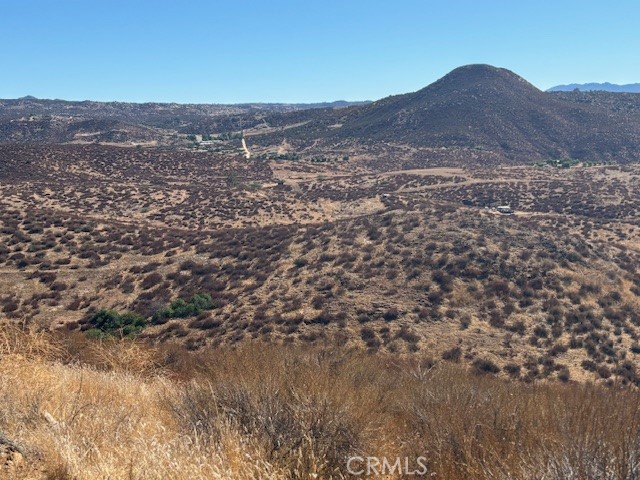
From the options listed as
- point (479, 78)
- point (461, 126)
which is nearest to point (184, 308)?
point (461, 126)

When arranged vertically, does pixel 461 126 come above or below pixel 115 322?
above

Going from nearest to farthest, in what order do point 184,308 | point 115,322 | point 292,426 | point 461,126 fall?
point 292,426 → point 115,322 → point 184,308 → point 461,126

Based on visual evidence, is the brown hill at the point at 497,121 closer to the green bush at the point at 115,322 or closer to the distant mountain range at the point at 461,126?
the distant mountain range at the point at 461,126

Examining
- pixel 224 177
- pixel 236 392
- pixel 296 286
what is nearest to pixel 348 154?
pixel 224 177

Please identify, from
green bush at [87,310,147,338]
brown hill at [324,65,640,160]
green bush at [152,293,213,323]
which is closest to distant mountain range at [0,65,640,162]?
brown hill at [324,65,640,160]

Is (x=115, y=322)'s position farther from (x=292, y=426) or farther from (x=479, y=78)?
(x=479, y=78)

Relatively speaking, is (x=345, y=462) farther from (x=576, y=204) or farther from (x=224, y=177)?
(x=224, y=177)
